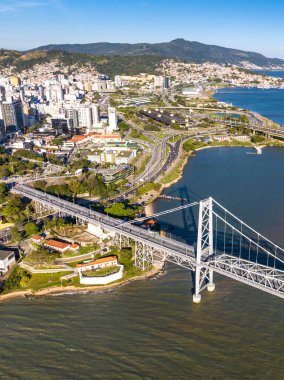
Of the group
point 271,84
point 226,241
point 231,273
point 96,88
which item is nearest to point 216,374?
point 231,273

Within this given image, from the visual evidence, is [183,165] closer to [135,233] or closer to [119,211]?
[119,211]

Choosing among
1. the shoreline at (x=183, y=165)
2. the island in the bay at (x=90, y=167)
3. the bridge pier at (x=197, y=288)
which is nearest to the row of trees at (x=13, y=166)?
the island in the bay at (x=90, y=167)

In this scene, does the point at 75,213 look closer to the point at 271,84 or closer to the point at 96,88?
the point at 96,88

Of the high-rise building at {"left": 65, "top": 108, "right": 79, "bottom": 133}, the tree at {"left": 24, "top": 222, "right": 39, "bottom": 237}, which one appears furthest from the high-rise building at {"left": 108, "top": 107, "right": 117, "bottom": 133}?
the tree at {"left": 24, "top": 222, "right": 39, "bottom": 237}

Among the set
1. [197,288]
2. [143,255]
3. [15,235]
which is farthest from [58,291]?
[197,288]

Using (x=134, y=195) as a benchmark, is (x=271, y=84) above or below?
above
